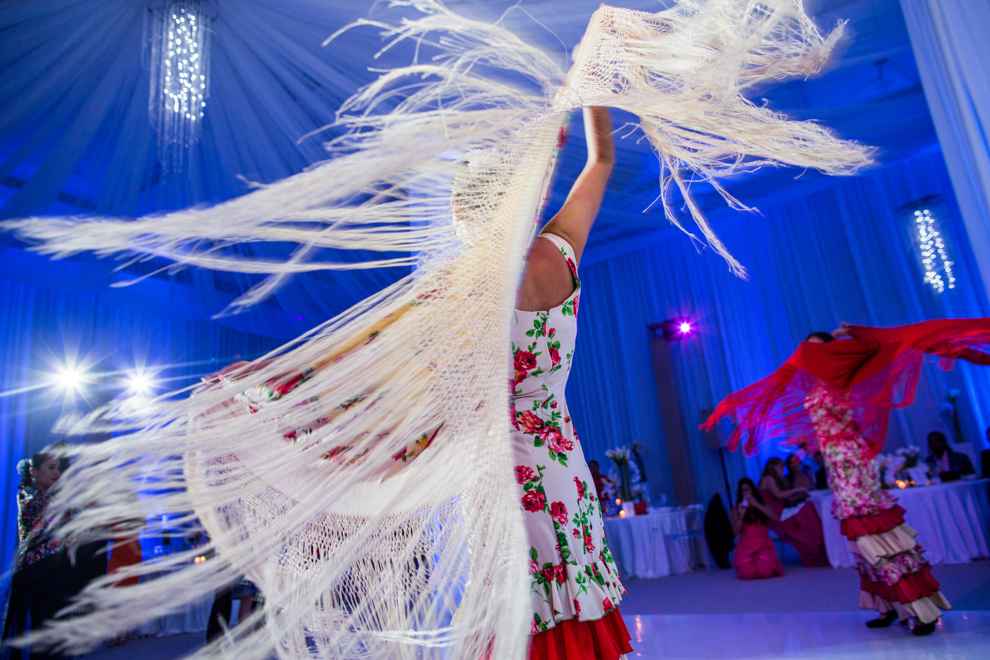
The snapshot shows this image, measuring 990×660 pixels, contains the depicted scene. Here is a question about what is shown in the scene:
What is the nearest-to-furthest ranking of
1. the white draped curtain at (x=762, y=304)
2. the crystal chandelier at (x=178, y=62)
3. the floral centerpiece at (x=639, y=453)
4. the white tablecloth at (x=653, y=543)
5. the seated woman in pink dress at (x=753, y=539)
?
the crystal chandelier at (x=178, y=62)
the seated woman in pink dress at (x=753, y=539)
the white tablecloth at (x=653, y=543)
the white draped curtain at (x=762, y=304)
the floral centerpiece at (x=639, y=453)

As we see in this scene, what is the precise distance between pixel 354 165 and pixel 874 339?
307 cm

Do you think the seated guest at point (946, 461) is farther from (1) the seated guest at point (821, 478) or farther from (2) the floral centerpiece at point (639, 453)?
(2) the floral centerpiece at point (639, 453)

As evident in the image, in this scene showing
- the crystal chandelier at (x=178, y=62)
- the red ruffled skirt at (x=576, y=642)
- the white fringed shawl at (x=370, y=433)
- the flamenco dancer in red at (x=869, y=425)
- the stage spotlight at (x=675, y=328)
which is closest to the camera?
the white fringed shawl at (x=370, y=433)

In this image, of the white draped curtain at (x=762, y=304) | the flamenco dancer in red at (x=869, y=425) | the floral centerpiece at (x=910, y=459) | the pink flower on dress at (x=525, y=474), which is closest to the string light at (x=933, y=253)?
the white draped curtain at (x=762, y=304)

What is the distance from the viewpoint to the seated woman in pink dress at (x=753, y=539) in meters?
4.95

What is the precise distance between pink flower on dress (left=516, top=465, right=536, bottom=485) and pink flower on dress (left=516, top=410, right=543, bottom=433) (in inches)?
2.0

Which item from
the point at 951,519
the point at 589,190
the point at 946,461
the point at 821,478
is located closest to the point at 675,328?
the point at 821,478

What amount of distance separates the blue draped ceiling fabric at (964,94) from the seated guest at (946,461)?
3.20 meters

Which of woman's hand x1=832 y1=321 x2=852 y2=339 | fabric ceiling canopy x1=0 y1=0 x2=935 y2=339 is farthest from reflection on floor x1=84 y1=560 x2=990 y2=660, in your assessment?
fabric ceiling canopy x1=0 y1=0 x2=935 y2=339

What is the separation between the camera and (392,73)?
0.73 m

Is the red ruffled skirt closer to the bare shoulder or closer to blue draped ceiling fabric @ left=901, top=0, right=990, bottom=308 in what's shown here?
the bare shoulder

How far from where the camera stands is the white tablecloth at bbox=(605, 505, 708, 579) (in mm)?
5633

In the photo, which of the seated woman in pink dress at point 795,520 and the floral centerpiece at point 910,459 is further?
the seated woman in pink dress at point 795,520

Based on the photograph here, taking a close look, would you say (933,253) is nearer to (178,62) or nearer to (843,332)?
(843,332)
